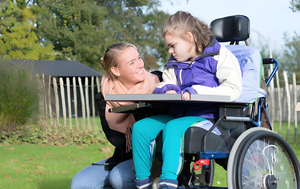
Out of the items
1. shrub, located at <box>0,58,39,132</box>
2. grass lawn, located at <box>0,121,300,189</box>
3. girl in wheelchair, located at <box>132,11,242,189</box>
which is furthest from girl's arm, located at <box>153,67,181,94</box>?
shrub, located at <box>0,58,39,132</box>

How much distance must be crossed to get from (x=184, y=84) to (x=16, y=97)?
15.5 ft

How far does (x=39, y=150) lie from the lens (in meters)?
5.46

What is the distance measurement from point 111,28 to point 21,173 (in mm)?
8507

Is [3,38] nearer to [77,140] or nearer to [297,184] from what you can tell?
[77,140]

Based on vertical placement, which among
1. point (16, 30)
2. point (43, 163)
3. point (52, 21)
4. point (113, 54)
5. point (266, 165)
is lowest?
point (43, 163)

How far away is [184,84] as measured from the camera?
196cm

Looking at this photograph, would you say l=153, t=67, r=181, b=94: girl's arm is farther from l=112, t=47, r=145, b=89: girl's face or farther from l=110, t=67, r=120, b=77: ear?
l=110, t=67, r=120, b=77: ear

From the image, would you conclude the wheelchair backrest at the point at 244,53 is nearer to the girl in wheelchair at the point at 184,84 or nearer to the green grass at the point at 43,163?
the girl in wheelchair at the point at 184,84

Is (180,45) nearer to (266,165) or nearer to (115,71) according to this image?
(115,71)

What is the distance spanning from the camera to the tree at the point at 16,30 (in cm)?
553

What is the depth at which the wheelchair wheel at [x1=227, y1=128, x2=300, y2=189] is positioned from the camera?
1.69 meters

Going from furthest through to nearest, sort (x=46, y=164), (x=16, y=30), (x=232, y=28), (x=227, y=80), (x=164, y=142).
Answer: (x=16, y=30) → (x=46, y=164) → (x=232, y=28) → (x=227, y=80) → (x=164, y=142)

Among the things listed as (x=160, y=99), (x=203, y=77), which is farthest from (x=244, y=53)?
(x=160, y=99)

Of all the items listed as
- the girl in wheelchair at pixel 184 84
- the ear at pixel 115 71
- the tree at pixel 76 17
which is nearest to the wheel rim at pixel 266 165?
the girl in wheelchair at pixel 184 84
